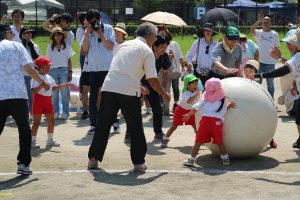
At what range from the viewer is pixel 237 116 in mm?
8781

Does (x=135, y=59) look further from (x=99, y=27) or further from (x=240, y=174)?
(x=99, y=27)

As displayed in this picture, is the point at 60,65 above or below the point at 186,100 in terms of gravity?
above

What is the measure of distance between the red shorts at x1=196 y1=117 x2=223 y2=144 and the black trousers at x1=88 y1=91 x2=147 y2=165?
80cm

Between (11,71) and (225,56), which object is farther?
(225,56)

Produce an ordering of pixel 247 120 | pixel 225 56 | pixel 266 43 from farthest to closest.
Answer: pixel 266 43, pixel 225 56, pixel 247 120

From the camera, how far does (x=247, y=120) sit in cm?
880

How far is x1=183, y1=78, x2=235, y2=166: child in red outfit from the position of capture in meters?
8.67

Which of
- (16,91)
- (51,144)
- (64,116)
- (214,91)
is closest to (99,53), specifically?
(51,144)

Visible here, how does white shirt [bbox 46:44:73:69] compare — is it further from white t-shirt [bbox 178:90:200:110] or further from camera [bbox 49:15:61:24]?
white t-shirt [bbox 178:90:200:110]

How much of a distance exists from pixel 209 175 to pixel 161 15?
11009 millimetres

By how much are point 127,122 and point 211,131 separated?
1152mm

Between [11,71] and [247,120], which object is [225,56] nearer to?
[247,120]

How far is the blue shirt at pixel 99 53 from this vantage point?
37.9 ft

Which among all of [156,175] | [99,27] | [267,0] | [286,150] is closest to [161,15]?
[99,27]
